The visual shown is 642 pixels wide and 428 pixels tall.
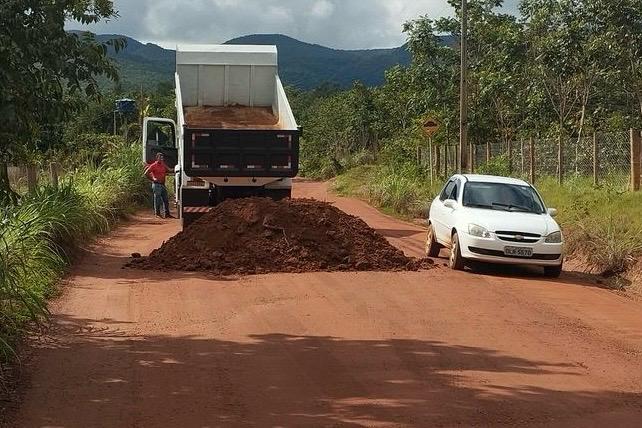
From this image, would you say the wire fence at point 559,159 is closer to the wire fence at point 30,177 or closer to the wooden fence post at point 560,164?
the wooden fence post at point 560,164

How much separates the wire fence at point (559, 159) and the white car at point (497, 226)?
20.1 feet

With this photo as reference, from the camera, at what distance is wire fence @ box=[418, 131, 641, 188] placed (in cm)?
2227

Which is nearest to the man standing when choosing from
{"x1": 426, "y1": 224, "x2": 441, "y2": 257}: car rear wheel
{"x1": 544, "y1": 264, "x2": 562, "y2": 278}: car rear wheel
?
{"x1": 426, "y1": 224, "x2": 441, "y2": 257}: car rear wheel

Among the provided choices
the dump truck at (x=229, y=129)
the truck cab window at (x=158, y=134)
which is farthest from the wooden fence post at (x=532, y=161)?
the truck cab window at (x=158, y=134)

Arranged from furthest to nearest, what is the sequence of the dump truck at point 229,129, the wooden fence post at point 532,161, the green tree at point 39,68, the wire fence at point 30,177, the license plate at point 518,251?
1. the wooden fence post at point 532,161
2. the dump truck at point 229,129
3. the wire fence at point 30,177
4. the license plate at point 518,251
5. the green tree at point 39,68

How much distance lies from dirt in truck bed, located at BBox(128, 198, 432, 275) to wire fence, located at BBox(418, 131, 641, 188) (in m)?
8.44

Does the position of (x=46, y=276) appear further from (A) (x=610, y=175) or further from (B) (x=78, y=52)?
(A) (x=610, y=175)

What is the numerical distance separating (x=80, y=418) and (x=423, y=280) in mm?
7493

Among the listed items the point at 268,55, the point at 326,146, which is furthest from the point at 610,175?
the point at 326,146

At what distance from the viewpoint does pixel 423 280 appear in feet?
42.5

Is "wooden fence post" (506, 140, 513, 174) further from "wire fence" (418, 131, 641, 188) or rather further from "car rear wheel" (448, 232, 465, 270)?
"car rear wheel" (448, 232, 465, 270)

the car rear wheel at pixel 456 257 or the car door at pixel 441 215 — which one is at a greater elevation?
the car door at pixel 441 215

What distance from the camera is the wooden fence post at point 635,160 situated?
20.1 meters

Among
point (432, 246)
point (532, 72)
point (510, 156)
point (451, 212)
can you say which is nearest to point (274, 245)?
point (451, 212)
